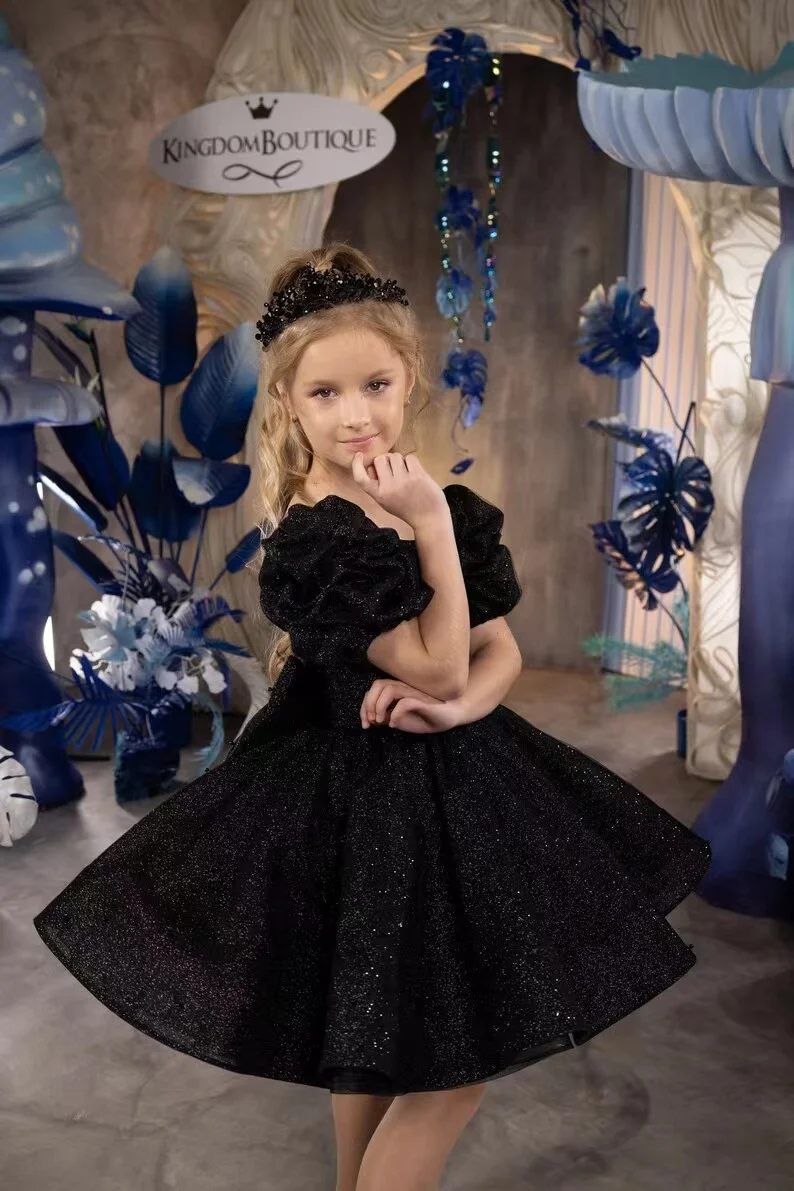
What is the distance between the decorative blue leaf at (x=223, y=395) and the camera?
332cm

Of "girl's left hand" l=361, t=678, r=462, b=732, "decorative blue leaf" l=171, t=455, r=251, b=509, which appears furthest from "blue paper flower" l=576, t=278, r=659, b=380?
"girl's left hand" l=361, t=678, r=462, b=732

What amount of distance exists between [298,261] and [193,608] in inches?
76.9

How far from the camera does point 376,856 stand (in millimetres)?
1261

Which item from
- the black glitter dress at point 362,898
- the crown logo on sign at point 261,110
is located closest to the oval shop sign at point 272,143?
the crown logo on sign at point 261,110

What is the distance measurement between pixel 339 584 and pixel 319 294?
361 mm

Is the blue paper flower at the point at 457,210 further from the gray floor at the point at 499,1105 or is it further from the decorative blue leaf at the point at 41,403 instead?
the gray floor at the point at 499,1105

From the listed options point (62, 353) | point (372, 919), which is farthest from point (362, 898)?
point (62, 353)

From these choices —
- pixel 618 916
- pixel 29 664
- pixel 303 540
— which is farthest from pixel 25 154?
pixel 618 916

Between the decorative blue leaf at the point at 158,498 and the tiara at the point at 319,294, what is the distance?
2135 mm

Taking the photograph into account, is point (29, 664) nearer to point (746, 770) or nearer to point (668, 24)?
point (746, 770)

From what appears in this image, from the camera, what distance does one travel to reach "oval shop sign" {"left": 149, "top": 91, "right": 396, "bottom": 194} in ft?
11.5

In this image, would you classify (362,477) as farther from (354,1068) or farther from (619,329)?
(619,329)

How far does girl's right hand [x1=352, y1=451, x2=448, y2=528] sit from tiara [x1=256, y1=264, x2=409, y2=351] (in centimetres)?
22

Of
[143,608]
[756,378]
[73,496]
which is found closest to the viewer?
[756,378]
